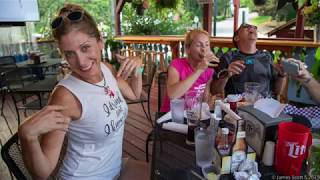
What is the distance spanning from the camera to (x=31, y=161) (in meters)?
0.93

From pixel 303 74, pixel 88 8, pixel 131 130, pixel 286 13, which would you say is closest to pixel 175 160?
pixel 303 74

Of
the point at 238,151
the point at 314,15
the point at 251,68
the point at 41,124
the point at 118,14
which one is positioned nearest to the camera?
the point at 41,124

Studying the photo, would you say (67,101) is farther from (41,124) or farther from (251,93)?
(251,93)

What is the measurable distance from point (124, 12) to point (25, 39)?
7.92 ft

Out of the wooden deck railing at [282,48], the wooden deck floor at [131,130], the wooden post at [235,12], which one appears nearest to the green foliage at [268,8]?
the wooden post at [235,12]

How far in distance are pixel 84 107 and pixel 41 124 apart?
316 millimetres

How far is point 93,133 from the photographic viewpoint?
1.22m

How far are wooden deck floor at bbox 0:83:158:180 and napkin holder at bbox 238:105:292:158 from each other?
5.76ft

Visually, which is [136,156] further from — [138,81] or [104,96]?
[104,96]

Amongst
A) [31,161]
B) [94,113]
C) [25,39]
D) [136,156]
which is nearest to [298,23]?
[136,156]

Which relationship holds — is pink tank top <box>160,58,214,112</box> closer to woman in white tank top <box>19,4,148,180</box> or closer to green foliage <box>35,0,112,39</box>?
woman in white tank top <box>19,4,148,180</box>

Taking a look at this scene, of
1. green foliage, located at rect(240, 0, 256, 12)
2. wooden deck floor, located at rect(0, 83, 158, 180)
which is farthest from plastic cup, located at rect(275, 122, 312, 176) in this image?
green foliage, located at rect(240, 0, 256, 12)

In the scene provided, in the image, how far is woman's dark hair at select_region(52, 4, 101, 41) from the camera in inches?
45.0

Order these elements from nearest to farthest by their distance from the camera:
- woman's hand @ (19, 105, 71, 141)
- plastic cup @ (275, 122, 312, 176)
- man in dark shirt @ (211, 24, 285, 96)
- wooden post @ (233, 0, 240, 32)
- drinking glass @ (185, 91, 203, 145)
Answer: woman's hand @ (19, 105, 71, 141), plastic cup @ (275, 122, 312, 176), drinking glass @ (185, 91, 203, 145), man in dark shirt @ (211, 24, 285, 96), wooden post @ (233, 0, 240, 32)
